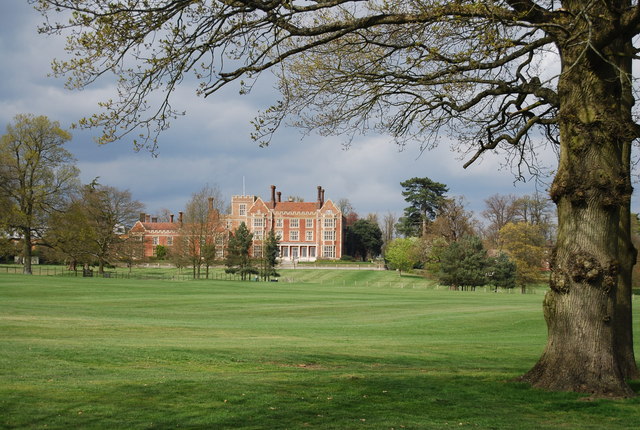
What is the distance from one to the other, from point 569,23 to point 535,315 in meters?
21.5

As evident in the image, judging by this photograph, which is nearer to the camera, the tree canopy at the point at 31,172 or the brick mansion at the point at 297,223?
the tree canopy at the point at 31,172

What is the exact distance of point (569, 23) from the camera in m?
9.00

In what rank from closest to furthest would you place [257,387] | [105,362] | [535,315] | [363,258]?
[257,387], [105,362], [535,315], [363,258]

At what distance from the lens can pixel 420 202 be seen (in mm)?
101188

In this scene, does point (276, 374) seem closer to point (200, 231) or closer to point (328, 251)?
point (200, 231)

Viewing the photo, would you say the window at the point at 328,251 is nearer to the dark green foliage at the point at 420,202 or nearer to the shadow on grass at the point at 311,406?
the dark green foliage at the point at 420,202

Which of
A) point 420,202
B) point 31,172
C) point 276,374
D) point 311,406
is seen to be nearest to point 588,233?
point 311,406

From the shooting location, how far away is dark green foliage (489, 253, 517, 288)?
68.2m

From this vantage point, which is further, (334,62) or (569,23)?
(334,62)

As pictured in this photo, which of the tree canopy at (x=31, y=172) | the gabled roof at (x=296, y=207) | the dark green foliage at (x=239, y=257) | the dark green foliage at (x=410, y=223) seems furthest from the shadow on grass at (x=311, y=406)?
the gabled roof at (x=296, y=207)

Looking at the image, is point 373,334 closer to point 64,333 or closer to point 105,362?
point 64,333

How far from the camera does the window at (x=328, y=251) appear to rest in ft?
368

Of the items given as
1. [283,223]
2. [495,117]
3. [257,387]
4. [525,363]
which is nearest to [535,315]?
[525,363]

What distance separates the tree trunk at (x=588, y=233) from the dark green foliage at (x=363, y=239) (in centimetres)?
10791
